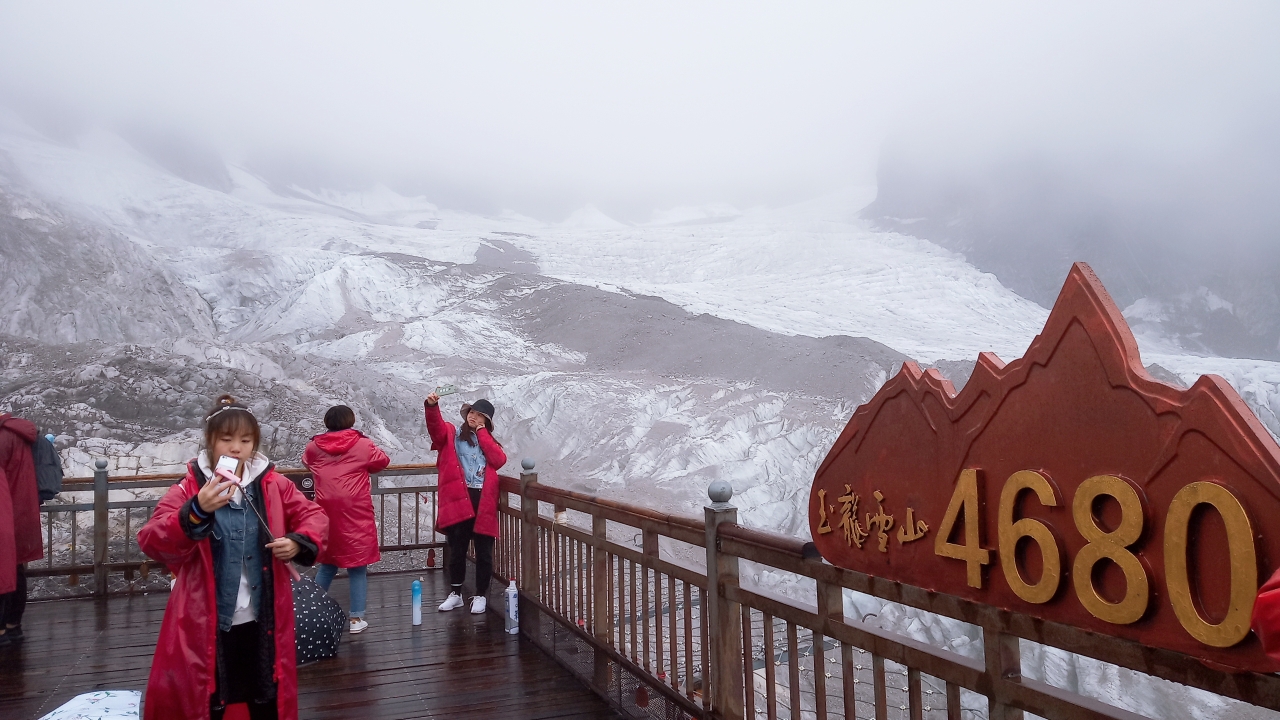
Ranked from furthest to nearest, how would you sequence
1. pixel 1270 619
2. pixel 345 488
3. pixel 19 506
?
pixel 345 488 → pixel 19 506 → pixel 1270 619

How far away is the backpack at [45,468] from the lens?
4.65 meters

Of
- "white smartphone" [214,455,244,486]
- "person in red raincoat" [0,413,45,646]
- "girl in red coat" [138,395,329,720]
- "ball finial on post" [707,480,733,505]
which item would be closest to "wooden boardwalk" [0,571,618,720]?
"person in red raincoat" [0,413,45,646]

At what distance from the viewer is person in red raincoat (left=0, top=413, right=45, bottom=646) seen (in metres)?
4.42

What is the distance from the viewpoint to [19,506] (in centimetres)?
445

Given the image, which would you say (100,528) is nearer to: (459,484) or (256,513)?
(459,484)

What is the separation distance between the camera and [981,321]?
1216 inches

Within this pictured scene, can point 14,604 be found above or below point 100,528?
below

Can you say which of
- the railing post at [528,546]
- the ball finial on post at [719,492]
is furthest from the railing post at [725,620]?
the railing post at [528,546]

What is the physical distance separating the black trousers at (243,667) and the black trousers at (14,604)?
2.89 meters

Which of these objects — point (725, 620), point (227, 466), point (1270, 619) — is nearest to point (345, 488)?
point (227, 466)

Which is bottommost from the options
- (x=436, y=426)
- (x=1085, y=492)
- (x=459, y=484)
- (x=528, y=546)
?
(x=528, y=546)

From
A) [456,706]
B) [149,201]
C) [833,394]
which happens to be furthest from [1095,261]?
[149,201]

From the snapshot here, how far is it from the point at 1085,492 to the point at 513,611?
371 centimetres

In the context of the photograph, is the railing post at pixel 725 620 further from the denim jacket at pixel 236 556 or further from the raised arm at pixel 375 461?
the raised arm at pixel 375 461
